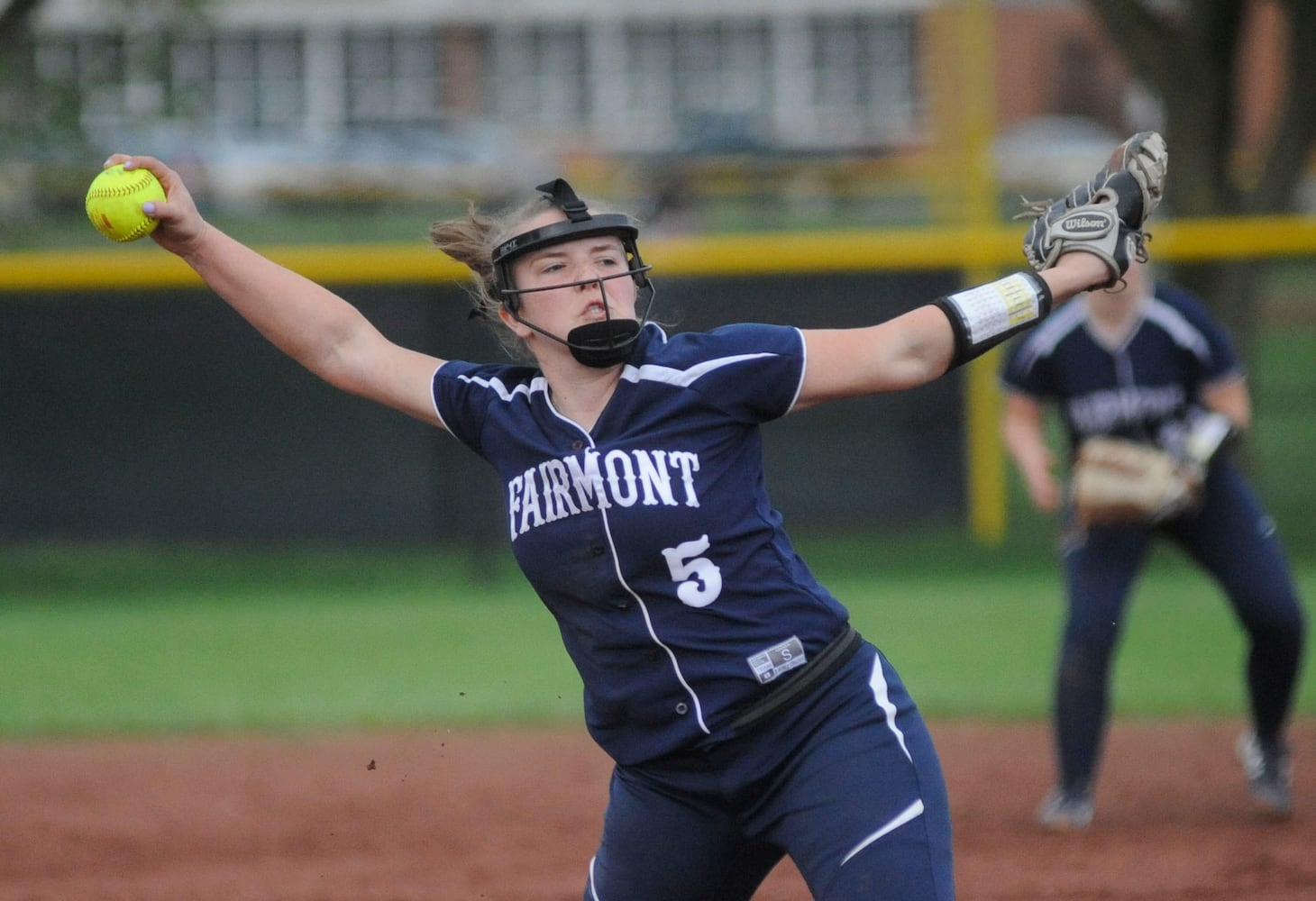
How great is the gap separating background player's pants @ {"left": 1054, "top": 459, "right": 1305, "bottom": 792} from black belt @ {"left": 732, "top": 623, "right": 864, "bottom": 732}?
245cm

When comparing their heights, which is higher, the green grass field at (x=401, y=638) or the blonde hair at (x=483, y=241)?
the blonde hair at (x=483, y=241)

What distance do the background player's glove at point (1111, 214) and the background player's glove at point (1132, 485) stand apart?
6.31 feet

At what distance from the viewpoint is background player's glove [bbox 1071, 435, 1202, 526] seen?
5191 mm

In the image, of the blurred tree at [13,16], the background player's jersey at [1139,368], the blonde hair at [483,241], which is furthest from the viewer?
the blurred tree at [13,16]

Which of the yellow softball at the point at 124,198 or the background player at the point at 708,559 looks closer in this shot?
the background player at the point at 708,559

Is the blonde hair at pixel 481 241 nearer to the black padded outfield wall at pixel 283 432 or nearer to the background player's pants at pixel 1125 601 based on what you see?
the background player's pants at pixel 1125 601

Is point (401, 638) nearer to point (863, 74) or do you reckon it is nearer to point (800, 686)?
point (800, 686)

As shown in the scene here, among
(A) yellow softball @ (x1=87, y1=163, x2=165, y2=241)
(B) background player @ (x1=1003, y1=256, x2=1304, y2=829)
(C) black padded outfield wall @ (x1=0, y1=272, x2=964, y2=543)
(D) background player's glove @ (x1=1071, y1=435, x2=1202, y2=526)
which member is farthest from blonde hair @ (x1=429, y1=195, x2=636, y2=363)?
(C) black padded outfield wall @ (x1=0, y1=272, x2=964, y2=543)

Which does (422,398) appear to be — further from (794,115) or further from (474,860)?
(794,115)

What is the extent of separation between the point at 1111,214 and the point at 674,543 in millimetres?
1041

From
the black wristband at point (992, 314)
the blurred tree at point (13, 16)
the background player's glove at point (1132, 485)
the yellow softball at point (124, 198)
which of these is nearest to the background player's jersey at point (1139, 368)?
the background player's glove at point (1132, 485)

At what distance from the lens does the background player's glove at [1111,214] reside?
321cm

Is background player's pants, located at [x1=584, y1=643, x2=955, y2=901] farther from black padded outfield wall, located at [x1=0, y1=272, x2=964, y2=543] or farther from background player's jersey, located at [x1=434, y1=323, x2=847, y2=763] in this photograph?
black padded outfield wall, located at [x1=0, y1=272, x2=964, y2=543]

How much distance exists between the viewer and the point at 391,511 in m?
11.5
